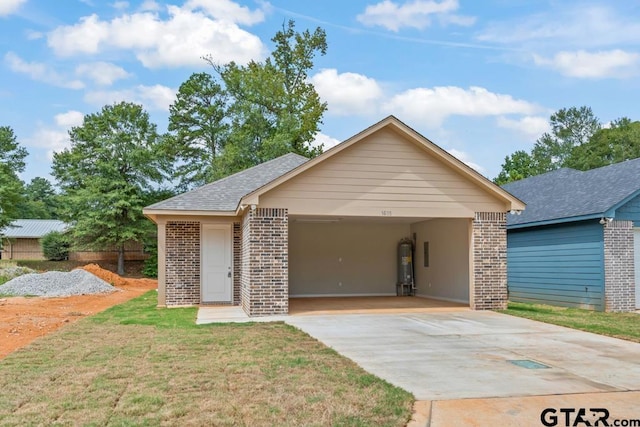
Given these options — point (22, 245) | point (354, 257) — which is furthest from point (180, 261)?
point (22, 245)

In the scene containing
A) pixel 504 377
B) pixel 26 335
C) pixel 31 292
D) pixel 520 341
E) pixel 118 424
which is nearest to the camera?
pixel 118 424

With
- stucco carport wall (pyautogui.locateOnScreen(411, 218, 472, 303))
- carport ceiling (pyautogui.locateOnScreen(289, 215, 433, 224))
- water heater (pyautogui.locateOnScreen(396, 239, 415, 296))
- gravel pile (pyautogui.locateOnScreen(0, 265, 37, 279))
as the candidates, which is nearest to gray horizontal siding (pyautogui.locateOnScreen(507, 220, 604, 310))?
stucco carport wall (pyautogui.locateOnScreen(411, 218, 472, 303))

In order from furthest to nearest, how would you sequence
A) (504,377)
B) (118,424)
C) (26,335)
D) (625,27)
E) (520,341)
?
1. (625,27)
2. (26,335)
3. (520,341)
4. (504,377)
5. (118,424)

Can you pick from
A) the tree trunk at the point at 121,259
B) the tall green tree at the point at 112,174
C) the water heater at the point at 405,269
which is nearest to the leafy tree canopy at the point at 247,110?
the tall green tree at the point at 112,174

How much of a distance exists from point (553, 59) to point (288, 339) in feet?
58.5

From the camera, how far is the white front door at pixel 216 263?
1468 cm

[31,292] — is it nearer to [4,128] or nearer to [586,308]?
[586,308]

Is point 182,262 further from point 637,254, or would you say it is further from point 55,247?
point 55,247

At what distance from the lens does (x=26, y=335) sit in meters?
9.80

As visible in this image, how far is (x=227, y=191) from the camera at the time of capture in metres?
15.7

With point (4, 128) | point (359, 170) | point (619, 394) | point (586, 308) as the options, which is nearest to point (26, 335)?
point (359, 170)

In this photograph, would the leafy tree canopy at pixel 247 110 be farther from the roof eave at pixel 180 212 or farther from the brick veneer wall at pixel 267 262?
the brick veneer wall at pixel 267 262

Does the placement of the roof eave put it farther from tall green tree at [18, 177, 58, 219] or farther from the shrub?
tall green tree at [18, 177, 58, 219]

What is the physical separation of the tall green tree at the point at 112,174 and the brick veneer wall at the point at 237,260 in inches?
726
